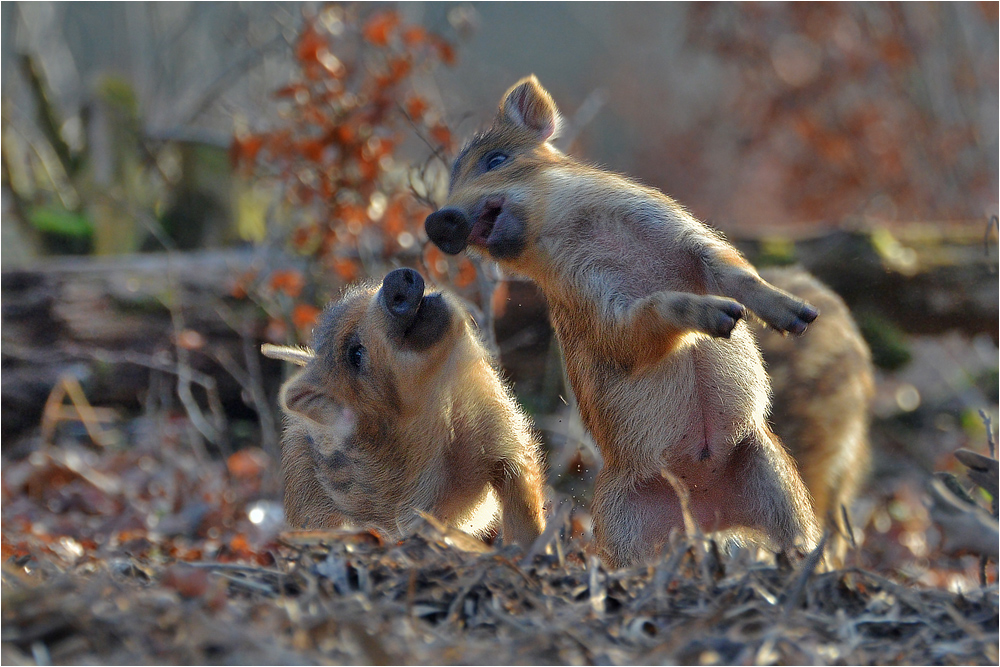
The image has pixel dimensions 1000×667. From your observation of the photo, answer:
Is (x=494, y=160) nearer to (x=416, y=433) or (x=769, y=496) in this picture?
(x=416, y=433)

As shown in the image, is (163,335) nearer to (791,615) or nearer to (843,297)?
(843,297)

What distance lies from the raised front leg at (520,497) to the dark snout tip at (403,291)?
2.98 feet

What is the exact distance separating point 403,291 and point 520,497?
1140 millimetres

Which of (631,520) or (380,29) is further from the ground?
(380,29)

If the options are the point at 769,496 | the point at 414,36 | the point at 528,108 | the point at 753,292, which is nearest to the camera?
the point at 753,292

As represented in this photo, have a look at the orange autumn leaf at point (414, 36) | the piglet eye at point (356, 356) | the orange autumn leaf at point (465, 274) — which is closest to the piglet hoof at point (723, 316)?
the piglet eye at point (356, 356)

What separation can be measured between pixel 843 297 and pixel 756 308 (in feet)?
14.0

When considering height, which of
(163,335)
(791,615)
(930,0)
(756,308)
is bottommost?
(163,335)

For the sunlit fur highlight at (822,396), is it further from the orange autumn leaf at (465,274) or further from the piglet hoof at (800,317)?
the piglet hoof at (800,317)

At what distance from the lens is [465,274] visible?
6.25 metres

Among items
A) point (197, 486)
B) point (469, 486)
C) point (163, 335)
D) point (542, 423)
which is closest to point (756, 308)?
point (469, 486)

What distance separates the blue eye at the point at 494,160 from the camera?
4234 millimetres

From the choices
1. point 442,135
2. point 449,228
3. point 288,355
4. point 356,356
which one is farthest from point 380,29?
point 449,228

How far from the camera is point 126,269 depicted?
764 cm
